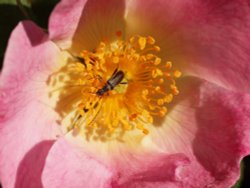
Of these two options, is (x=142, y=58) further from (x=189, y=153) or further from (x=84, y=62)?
(x=189, y=153)

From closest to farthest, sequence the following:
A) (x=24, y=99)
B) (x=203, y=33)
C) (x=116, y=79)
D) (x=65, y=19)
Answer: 1. (x=65, y=19)
2. (x=24, y=99)
3. (x=203, y=33)
4. (x=116, y=79)

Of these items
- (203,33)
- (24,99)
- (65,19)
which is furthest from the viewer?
(203,33)

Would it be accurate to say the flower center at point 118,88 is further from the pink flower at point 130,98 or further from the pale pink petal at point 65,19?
the pale pink petal at point 65,19

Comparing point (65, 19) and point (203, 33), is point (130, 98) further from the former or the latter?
point (65, 19)

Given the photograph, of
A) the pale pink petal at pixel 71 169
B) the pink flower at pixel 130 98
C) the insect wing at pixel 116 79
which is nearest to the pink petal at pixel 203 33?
the pink flower at pixel 130 98

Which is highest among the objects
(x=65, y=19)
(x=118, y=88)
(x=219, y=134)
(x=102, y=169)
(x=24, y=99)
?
(x=65, y=19)

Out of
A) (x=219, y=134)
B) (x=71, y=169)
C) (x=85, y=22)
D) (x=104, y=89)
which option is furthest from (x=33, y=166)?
(x=219, y=134)
